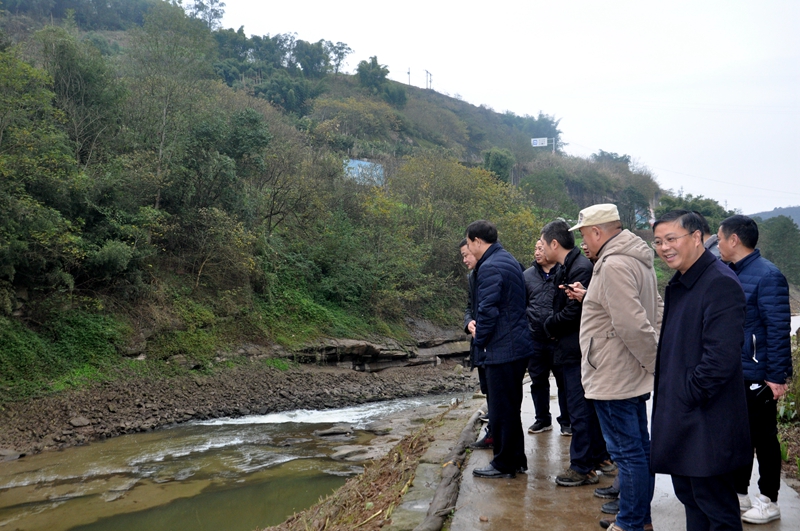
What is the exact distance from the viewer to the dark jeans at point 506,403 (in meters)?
4.57

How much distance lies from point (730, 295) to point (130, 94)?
754 inches

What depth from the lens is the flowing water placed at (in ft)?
24.3

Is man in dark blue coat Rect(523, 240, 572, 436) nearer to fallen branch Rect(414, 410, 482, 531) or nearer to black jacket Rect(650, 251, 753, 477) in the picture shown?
fallen branch Rect(414, 410, 482, 531)

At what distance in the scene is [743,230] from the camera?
3.95 m

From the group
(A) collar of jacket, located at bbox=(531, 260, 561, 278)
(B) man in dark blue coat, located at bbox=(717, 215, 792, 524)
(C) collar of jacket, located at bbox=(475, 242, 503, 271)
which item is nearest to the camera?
(B) man in dark blue coat, located at bbox=(717, 215, 792, 524)

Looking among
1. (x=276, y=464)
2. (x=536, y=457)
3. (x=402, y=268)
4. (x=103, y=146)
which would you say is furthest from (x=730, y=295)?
(x=402, y=268)

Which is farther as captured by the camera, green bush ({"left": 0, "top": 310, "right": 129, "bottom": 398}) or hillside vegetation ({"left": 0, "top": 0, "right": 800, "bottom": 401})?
hillside vegetation ({"left": 0, "top": 0, "right": 800, "bottom": 401})

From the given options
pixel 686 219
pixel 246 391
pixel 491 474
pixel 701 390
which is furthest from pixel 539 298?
pixel 246 391

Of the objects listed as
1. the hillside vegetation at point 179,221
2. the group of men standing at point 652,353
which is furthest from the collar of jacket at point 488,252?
the hillside vegetation at point 179,221

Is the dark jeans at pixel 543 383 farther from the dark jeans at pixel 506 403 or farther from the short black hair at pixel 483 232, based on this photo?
the short black hair at pixel 483 232

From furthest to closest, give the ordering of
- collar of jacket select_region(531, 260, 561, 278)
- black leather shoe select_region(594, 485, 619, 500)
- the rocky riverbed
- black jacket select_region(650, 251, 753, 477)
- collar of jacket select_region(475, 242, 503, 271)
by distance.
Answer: the rocky riverbed → collar of jacket select_region(531, 260, 561, 278) → collar of jacket select_region(475, 242, 503, 271) → black leather shoe select_region(594, 485, 619, 500) → black jacket select_region(650, 251, 753, 477)

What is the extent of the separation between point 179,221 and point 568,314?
1622cm

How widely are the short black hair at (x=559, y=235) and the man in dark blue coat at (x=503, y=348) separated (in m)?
0.40

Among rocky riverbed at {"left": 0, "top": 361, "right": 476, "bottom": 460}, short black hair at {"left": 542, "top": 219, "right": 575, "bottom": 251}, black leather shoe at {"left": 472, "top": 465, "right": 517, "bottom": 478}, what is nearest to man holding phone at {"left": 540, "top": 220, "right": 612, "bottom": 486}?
short black hair at {"left": 542, "top": 219, "right": 575, "bottom": 251}
